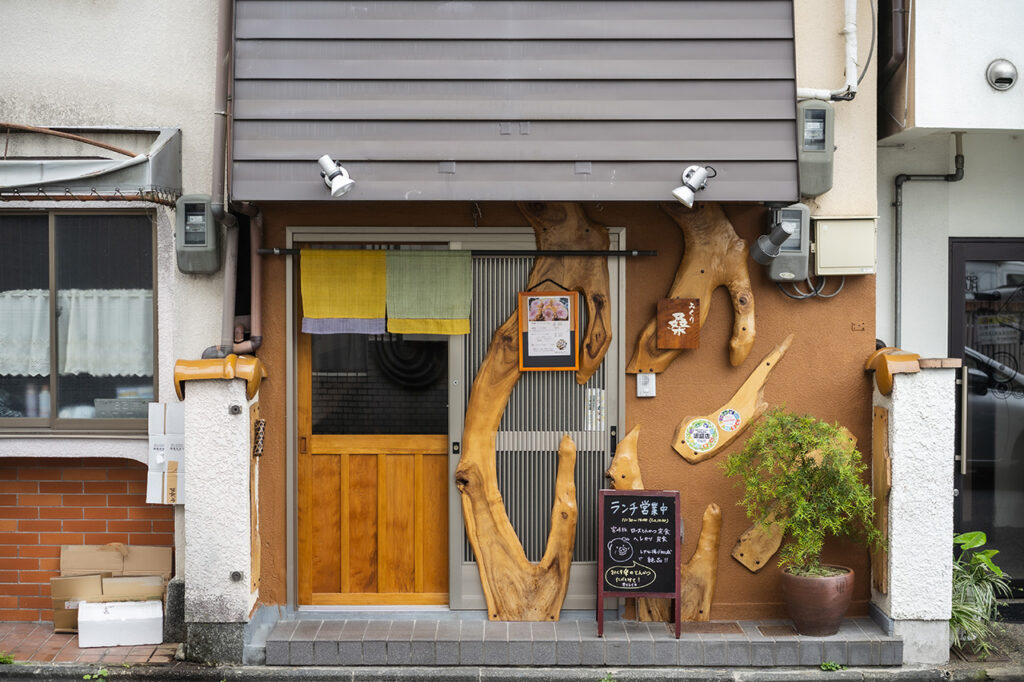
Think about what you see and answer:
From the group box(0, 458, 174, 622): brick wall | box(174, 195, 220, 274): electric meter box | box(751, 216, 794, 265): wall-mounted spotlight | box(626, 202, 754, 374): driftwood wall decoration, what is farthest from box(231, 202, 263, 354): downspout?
box(751, 216, 794, 265): wall-mounted spotlight

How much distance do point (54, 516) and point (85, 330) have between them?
1482 mm

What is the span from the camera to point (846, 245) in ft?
20.7

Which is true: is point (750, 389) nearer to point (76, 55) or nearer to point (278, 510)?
point (278, 510)

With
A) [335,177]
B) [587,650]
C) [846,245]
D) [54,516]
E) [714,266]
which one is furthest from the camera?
[54,516]

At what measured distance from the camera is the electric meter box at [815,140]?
6129 mm

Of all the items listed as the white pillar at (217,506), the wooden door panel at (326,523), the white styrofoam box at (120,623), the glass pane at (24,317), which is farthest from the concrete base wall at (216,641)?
the glass pane at (24,317)

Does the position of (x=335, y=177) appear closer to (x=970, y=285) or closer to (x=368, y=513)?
(x=368, y=513)

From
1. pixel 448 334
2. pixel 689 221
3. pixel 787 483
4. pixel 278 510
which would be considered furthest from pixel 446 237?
pixel 787 483

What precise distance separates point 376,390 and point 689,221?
8.71ft

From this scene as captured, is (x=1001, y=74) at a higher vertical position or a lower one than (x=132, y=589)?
higher

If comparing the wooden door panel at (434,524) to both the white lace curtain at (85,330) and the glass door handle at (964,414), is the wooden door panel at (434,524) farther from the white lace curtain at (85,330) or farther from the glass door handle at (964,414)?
the glass door handle at (964,414)

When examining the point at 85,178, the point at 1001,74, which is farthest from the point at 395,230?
the point at 1001,74

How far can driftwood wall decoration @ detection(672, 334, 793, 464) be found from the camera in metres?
6.49

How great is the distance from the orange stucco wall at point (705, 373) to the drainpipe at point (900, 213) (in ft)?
2.93
